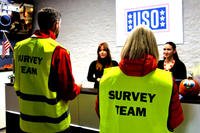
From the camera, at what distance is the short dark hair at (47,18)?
1.83 meters

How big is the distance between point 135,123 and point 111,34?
3.61 m

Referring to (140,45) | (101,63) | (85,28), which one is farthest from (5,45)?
(140,45)

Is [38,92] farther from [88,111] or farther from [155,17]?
[155,17]

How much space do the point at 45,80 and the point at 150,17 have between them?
9.86 feet

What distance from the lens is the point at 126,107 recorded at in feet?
4.85

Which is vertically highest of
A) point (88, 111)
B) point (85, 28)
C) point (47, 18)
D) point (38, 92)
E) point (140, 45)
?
point (85, 28)

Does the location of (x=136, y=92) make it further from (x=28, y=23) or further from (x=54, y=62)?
(x=28, y=23)

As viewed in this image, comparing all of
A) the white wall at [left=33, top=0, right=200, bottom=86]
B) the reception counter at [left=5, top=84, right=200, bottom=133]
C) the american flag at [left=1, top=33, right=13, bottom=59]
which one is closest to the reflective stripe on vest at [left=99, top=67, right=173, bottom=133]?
the reception counter at [left=5, top=84, right=200, bottom=133]

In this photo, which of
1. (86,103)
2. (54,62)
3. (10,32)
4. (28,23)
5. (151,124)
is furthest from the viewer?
(28,23)

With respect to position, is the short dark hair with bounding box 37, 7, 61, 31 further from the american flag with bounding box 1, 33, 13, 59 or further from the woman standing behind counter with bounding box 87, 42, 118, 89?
the american flag with bounding box 1, 33, 13, 59

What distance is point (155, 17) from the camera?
432 centimetres

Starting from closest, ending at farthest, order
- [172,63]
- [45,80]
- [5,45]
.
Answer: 1. [45,80]
2. [172,63]
3. [5,45]

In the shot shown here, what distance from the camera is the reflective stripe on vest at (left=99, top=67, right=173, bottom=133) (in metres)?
1.41

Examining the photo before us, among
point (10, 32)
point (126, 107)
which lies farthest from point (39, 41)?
point (10, 32)
